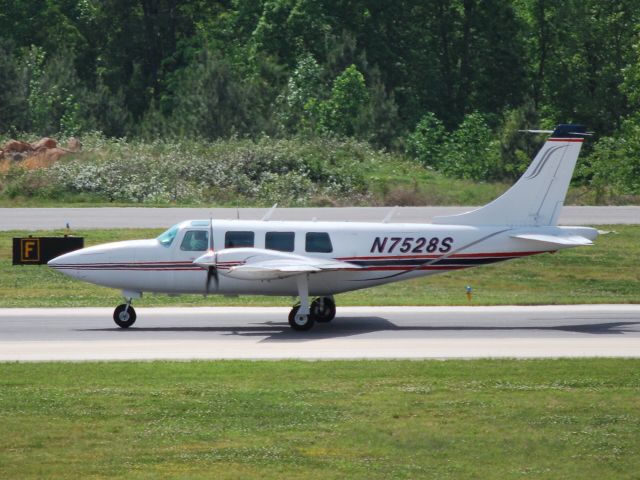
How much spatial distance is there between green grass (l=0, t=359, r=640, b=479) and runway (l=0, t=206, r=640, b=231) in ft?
78.6

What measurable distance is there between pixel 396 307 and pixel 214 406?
41.4ft

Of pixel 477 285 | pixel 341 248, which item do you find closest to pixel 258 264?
pixel 341 248

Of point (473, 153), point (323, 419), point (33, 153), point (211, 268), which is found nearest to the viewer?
point (323, 419)

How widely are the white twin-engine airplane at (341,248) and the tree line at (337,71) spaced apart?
120 ft

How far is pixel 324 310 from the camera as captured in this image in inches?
1078

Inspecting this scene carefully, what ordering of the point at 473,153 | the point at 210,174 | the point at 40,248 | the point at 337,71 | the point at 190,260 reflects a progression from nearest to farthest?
the point at 190,260 → the point at 40,248 → the point at 210,174 → the point at 473,153 → the point at 337,71

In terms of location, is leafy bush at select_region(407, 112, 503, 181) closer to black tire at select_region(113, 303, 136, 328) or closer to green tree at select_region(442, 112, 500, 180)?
green tree at select_region(442, 112, 500, 180)

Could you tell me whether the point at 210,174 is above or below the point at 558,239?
above

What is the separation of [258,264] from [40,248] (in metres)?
10.0

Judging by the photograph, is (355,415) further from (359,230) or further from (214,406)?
(359,230)

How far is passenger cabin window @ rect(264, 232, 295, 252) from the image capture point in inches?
1043

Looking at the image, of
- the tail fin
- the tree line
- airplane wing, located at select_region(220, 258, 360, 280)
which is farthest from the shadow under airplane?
the tree line

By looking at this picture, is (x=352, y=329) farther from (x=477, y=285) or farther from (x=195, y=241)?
(x=477, y=285)

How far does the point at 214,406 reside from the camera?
1797 cm
